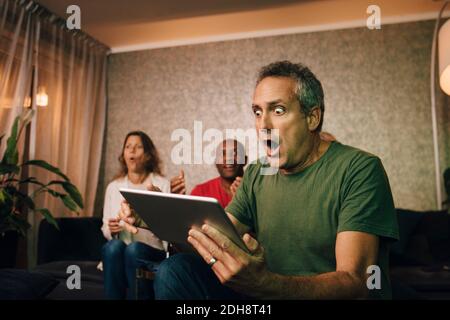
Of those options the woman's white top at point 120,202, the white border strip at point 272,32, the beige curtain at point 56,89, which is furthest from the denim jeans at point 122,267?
the white border strip at point 272,32

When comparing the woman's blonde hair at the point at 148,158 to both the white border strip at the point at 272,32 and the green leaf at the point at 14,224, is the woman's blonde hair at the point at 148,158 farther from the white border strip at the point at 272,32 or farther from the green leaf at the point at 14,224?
the white border strip at the point at 272,32

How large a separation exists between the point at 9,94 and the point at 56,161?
614 millimetres

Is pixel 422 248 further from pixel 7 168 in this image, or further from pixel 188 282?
pixel 7 168

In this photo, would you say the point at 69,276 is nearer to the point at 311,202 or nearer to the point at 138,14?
the point at 311,202

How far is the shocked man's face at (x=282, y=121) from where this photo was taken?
117 cm

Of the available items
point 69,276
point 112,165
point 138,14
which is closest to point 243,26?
point 138,14

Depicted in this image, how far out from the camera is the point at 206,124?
10.5ft

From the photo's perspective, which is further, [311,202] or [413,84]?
[413,84]

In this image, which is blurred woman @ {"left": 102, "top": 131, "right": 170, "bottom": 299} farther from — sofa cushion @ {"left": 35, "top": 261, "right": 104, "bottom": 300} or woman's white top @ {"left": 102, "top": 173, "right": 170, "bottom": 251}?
sofa cushion @ {"left": 35, "top": 261, "right": 104, "bottom": 300}

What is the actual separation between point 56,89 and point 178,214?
241 centimetres

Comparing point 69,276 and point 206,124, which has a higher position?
point 206,124

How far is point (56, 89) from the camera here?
2.94 meters

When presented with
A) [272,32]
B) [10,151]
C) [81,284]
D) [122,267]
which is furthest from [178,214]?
[272,32]

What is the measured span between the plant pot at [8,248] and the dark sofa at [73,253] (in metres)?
0.15
